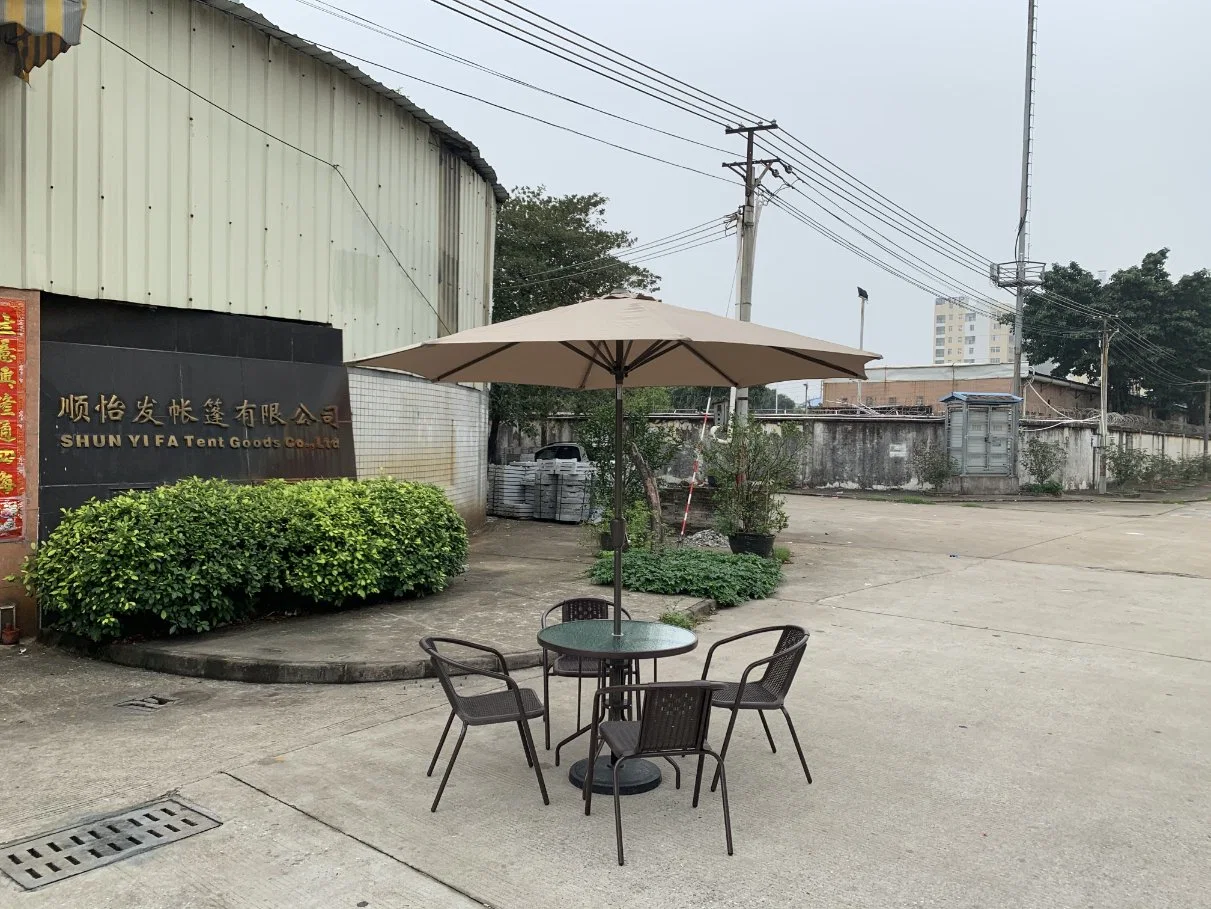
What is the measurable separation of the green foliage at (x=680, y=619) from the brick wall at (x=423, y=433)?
4021 mm

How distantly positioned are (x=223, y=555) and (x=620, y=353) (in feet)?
12.3

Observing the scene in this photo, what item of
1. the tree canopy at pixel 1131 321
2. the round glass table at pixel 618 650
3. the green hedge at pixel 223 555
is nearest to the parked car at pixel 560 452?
the green hedge at pixel 223 555

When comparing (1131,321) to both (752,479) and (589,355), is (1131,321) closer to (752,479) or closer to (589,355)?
(752,479)

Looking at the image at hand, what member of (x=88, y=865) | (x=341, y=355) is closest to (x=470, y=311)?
(x=341, y=355)

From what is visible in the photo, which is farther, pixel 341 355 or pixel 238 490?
pixel 341 355

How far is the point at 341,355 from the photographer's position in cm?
977

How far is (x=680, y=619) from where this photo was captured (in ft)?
26.0

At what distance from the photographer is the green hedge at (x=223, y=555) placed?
6.42m

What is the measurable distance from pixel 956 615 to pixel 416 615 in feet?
16.1

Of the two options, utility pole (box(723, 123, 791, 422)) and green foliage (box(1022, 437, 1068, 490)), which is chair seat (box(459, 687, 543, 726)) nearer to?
utility pole (box(723, 123, 791, 422))

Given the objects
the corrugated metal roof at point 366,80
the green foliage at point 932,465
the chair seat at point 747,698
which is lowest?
the chair seat at point 747,698

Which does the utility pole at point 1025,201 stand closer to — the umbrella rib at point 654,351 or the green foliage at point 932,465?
the green foliage at point 932,465

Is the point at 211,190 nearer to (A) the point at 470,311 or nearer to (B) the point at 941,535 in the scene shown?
(A) the point at 470,311

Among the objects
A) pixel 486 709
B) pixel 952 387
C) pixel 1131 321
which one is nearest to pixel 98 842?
pixel 486 709
